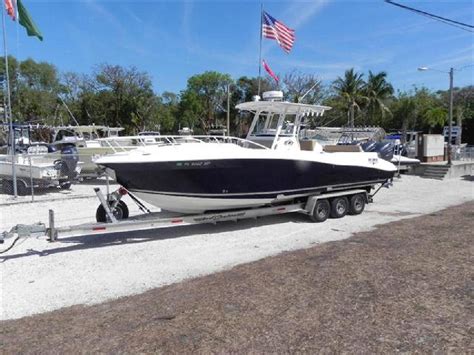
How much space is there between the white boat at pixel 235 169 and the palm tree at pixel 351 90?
43.7 meters

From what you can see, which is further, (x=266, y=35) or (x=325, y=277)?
(x=266, y=35)

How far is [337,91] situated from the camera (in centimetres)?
5462

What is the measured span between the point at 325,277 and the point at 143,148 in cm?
446

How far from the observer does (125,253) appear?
7758 millimetres

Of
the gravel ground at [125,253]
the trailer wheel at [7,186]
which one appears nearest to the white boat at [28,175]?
the trailer wheel at [7,186]

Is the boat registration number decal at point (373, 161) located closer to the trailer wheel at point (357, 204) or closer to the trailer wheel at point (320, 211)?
the trailer wheel at point (357, 204)

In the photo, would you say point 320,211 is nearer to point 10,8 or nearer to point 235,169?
point 235,169

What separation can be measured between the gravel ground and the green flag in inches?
185

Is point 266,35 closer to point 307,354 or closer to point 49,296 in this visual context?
point 49,296

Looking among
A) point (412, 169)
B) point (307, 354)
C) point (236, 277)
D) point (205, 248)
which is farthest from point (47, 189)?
point (412, 169)

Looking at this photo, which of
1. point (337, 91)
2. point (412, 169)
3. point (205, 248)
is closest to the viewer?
Answer: point (205, 248)

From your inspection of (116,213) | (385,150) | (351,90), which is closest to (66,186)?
(116,213)

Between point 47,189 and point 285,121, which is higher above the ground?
point 285,121

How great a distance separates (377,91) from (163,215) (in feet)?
166
